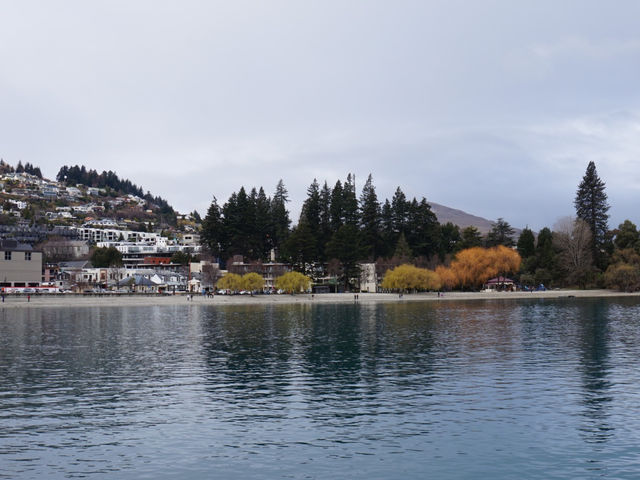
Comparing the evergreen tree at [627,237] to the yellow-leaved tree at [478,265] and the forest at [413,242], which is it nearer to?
the forest at [413,242]

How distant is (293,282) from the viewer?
115m

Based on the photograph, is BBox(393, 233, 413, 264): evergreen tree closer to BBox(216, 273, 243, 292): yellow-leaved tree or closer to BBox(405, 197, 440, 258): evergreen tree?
BBox(405, 197, 440, 258): evergreen tree

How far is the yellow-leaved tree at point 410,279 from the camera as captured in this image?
374 ft

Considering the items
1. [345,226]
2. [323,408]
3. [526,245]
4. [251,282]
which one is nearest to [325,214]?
[345,226]

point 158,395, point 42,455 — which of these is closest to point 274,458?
point 42,455

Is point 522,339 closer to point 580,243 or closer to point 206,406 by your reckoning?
point 206,406

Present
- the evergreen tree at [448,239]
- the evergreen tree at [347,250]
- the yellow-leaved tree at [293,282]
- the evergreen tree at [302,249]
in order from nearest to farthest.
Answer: the yellow-leaved tree at [293,282]
the evergreen tree at [347,250]
the evergreen tree at [302,249]
the evergreen tree at [448,239]

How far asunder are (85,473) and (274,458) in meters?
4.75

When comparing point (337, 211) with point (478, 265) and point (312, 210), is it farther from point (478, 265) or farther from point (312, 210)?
point (478, 265)

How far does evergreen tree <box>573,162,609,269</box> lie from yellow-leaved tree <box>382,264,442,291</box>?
33218mm

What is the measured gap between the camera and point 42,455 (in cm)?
1700

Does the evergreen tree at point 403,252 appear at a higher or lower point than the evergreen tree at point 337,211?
lower

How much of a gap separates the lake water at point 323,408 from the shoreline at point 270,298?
5501 cm

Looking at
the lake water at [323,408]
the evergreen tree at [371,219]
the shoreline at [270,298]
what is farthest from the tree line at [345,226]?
the lake water at [323,408]
